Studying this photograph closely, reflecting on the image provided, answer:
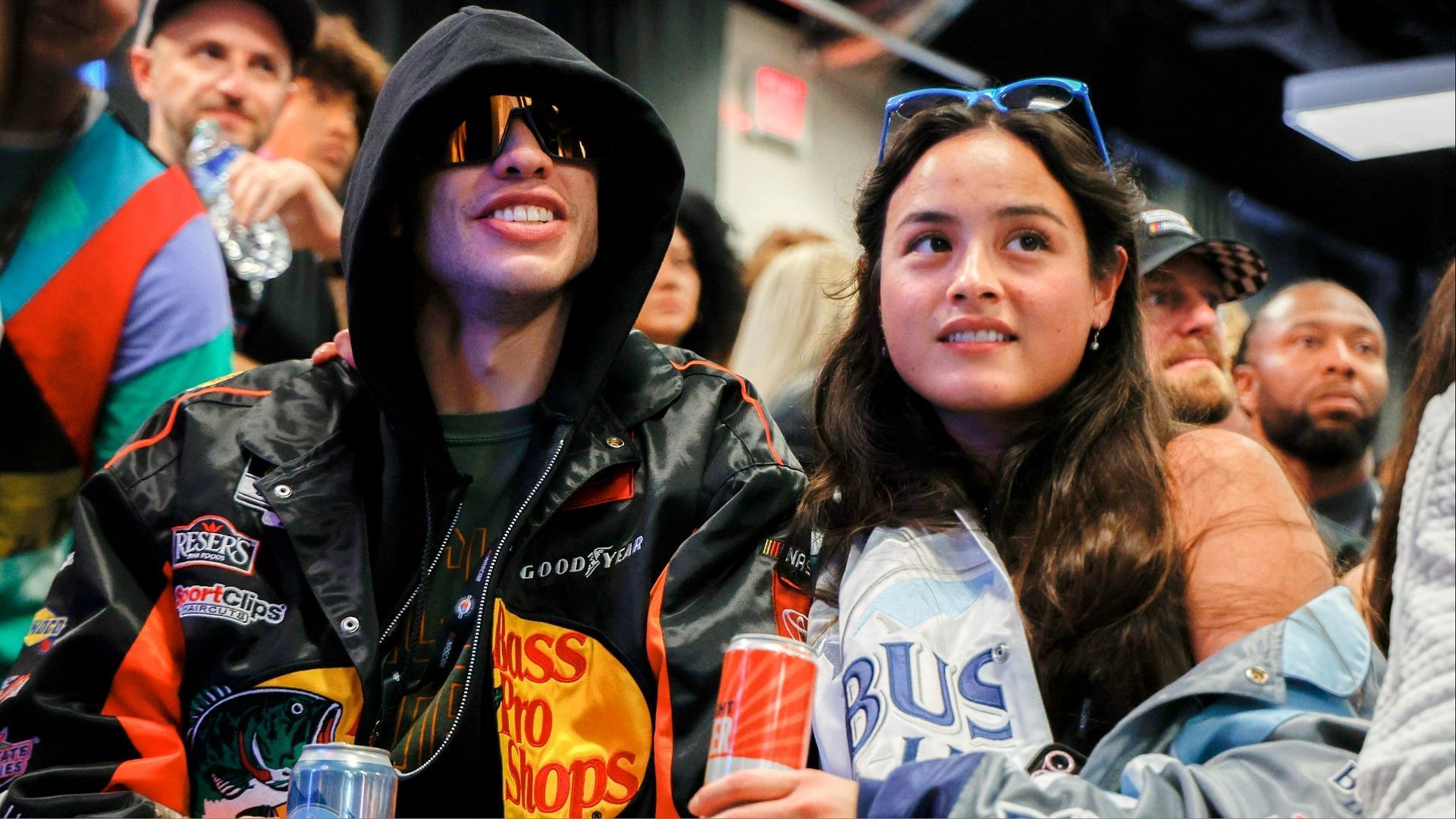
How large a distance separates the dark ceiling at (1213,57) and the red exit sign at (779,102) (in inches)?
11.4

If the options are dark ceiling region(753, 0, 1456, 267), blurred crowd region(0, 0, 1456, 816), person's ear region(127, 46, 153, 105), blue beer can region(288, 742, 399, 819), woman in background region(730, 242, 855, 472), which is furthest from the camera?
dark ceiling region(753, 0, 1456, 267)

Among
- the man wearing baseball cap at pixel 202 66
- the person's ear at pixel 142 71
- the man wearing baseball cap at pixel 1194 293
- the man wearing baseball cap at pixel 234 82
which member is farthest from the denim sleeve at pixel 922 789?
the person's ear at pixel 142 71

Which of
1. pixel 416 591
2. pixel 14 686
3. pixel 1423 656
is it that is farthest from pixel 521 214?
pixel 1423 656

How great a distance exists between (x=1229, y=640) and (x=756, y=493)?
668mm

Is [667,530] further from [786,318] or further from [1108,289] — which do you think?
[786,318]

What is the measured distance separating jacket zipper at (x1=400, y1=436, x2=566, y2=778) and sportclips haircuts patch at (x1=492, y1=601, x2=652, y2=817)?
26mm

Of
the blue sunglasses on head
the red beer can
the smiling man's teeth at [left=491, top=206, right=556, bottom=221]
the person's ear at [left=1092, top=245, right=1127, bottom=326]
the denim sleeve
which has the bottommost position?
the denim sleeve

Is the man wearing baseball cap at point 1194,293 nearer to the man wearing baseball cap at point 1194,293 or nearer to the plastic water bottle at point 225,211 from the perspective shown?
the man wearing baseball cap at point 1194,293

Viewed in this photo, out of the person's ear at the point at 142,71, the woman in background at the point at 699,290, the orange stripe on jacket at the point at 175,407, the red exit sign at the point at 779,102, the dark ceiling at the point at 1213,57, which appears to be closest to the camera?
the orange stripe on jacket at the point at 175,407

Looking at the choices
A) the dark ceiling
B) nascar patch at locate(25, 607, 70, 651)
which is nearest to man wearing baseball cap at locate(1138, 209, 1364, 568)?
nascar patch at locate(25, 607, 70, 651)

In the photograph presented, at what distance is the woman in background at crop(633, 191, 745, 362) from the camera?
3725 mm

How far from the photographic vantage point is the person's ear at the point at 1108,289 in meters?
1.91

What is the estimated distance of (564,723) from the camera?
1.88 metres

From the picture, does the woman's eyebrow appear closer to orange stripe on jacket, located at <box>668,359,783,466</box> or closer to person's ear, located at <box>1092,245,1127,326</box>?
person's ear, located at <box>1092,245,1127,326</box>
